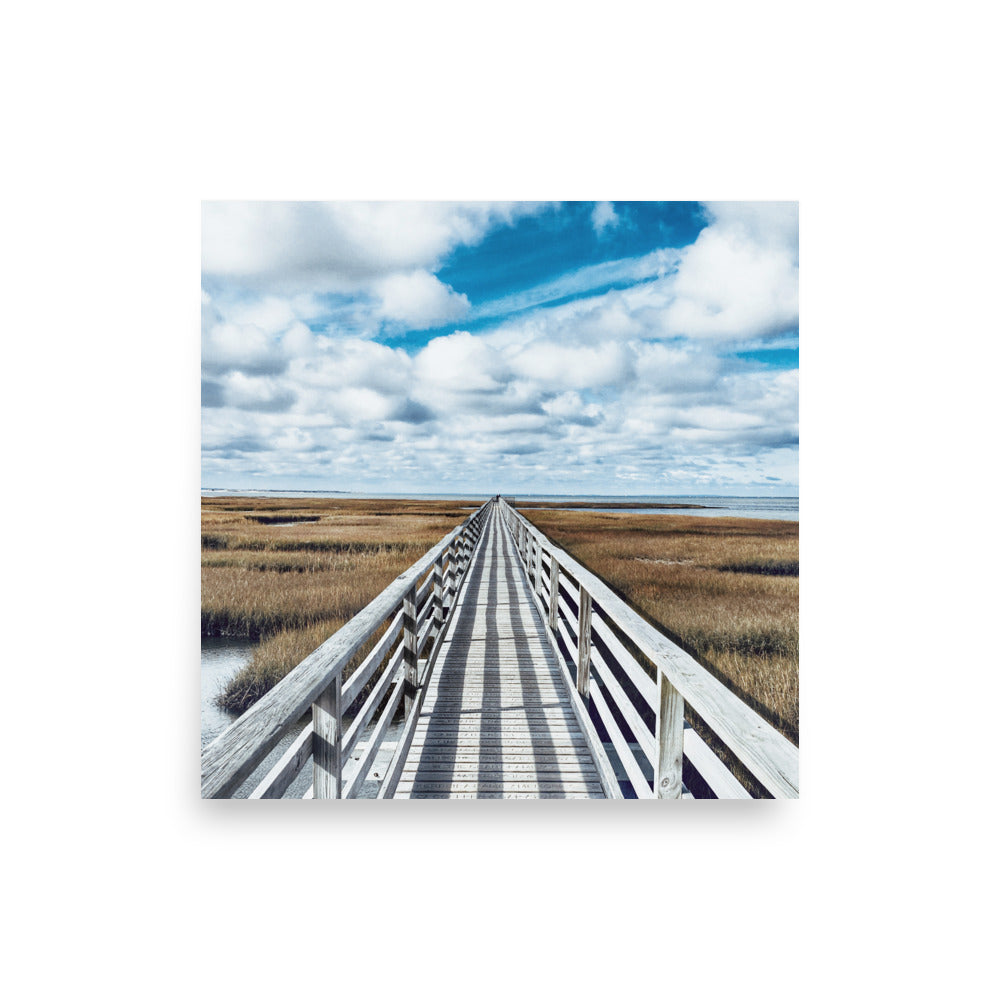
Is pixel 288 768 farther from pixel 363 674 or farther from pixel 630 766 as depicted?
A: pixel 630 766

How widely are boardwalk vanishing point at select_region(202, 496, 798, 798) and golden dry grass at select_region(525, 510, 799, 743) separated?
34cm

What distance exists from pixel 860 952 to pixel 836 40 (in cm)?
364

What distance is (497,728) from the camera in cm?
286

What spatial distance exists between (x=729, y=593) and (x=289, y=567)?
2246 millimetres

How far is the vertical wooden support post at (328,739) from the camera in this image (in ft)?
6.72

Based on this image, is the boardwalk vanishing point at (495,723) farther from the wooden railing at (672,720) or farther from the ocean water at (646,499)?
the ocean water at (646,499)

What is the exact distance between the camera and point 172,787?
2.55m

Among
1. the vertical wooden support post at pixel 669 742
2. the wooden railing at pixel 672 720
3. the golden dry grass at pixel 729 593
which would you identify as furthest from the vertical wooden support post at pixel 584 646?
the vertical wooden support post at pixel 669 742

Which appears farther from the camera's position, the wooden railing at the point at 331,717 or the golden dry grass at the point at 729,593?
the golden dry grass at the point at 729,593

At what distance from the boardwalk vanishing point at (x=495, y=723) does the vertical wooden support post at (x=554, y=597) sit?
0.8 inches

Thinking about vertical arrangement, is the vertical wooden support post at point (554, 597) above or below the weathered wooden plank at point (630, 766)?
above

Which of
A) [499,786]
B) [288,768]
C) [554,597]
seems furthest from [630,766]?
[554,597]

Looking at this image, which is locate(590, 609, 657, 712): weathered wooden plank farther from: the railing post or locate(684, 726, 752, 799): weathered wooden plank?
the railing post

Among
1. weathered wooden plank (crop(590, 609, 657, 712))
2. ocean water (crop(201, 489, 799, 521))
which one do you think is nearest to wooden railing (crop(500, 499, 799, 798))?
weathered wooden plank (crop(590, 609, 657, 712))
